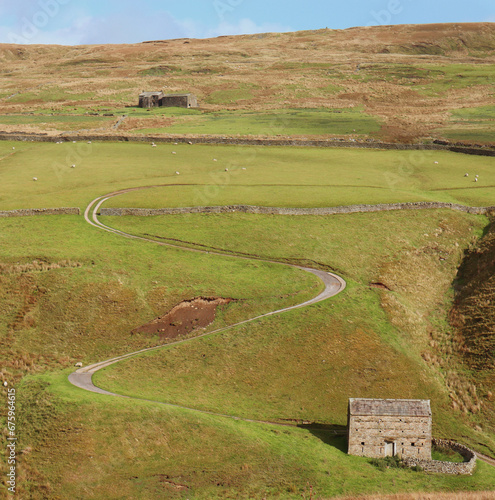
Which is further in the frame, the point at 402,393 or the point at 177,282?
the point at 177,282

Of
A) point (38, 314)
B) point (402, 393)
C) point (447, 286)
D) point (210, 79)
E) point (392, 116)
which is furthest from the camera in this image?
point (210, 79)

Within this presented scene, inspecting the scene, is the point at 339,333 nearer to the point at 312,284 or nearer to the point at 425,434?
the point at 312,284

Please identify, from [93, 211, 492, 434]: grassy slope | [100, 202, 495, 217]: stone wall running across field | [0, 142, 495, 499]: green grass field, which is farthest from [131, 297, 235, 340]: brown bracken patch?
[100, 202, 495, 217]: stone wall running across field

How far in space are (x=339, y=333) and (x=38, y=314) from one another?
76.3ft

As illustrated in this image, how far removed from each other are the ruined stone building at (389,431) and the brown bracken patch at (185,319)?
16015 mm

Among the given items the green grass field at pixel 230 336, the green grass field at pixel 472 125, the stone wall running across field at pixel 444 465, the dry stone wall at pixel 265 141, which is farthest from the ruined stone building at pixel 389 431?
the green grass field at pixel 472 125

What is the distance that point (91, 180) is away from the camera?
78.1 metres

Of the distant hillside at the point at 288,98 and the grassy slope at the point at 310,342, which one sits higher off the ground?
the distant hillside at the point at 288,98

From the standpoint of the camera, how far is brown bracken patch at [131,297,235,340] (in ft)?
148

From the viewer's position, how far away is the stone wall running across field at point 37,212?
61938 millimetres

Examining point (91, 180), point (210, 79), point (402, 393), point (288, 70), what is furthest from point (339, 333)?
point (288, 70)

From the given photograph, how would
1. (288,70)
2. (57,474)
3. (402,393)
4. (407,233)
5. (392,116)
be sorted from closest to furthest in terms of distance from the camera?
(57,474) < (402,393) < (407,233) < (392,116) < (288,70)

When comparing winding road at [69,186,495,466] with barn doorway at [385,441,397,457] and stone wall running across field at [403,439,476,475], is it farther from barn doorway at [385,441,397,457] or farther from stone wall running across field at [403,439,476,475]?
barn doorway at [385,441,397,457]

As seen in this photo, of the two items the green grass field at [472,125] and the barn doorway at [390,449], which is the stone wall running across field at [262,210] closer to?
the barn doorway at [390,449]
